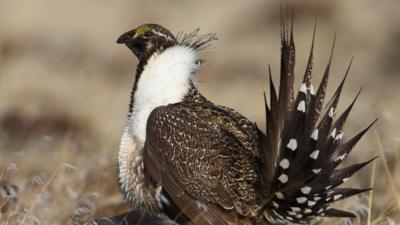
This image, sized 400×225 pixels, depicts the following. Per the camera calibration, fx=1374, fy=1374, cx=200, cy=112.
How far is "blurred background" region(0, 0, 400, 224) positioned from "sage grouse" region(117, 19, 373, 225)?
30cm

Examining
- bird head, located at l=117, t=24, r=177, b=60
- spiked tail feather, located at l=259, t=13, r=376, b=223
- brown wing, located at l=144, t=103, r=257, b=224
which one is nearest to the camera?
spiked tail feather, located at l=259, t=13, r=376, b=223

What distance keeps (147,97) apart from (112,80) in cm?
694

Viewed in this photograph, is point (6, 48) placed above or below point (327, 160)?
below

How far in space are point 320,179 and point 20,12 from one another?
11.0m

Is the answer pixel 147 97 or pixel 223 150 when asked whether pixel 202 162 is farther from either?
pixel 147 97

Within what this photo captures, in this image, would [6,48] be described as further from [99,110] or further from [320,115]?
[320,115]

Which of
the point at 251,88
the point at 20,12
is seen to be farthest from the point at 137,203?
the point at 20,12

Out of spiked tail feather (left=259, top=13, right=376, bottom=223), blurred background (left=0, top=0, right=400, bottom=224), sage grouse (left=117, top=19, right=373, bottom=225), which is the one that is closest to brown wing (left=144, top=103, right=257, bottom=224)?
sage grouse (left=117, top=19, right=373, bottom=225)

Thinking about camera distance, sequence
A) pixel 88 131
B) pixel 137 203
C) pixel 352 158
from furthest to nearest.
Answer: pixel 88 131 → pixel 352 158 → pixel 137 203

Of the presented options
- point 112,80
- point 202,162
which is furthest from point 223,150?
point 112,80

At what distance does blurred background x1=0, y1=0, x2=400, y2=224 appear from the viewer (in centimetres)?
652

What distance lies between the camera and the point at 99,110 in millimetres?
10547

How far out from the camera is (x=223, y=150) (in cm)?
554

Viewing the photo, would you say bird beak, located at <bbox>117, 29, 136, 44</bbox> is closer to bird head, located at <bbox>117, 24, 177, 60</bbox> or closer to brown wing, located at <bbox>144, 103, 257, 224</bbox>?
bird head, located at <bbox>117, 24, 177, 60</bbox>
